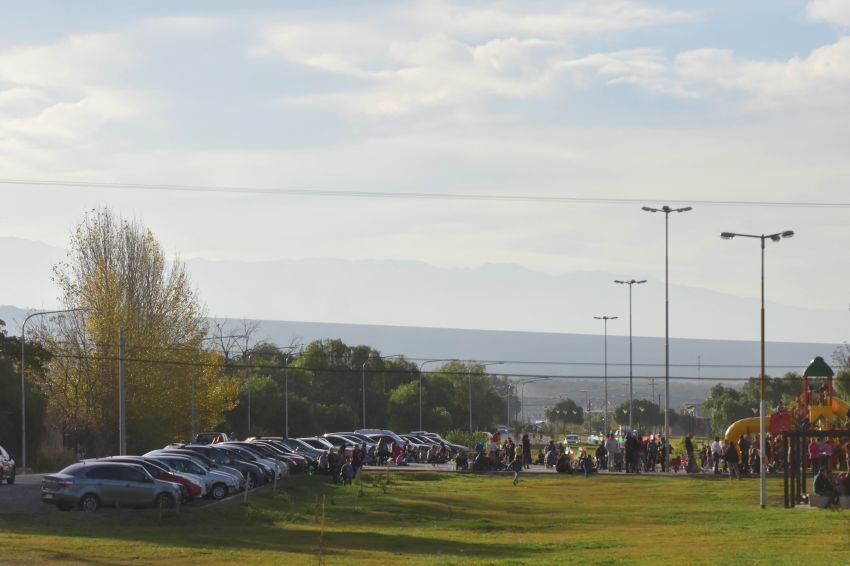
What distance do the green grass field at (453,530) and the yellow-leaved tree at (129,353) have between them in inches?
1149

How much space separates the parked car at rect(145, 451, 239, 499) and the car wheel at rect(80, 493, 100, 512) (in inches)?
217

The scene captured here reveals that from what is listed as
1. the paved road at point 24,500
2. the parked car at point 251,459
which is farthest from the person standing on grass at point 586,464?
the paved road at point 24,500

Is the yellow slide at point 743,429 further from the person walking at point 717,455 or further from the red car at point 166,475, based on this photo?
the red car at point 166,475

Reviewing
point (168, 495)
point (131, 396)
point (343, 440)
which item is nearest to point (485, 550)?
point (168, 495)

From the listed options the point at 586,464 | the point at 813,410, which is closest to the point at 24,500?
the point at 586,464

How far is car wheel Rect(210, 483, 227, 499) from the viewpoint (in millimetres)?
44844

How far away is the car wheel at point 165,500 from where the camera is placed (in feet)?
129

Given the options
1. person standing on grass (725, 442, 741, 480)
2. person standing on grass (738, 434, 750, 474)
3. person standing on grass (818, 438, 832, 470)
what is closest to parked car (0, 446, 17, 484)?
person standing on grass (725, 442, 741, 480)

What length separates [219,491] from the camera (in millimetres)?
45062

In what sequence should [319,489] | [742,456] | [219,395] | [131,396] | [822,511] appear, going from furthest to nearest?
[219,395], [131,396], [742,456], [319,489], [822,511]

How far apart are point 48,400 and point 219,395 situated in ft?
33.4

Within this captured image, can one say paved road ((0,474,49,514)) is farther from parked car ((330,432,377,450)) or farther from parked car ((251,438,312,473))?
parked car ((330,432,377,450))

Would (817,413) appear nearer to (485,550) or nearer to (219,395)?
(485,550)

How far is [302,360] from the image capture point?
13938 cm
